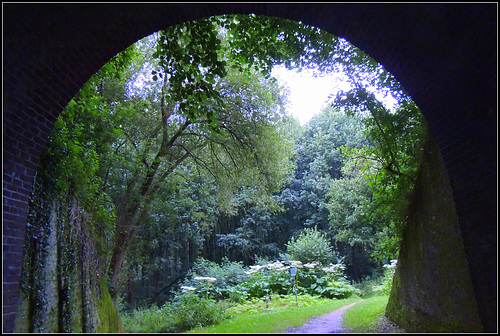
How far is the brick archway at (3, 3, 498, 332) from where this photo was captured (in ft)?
11.4

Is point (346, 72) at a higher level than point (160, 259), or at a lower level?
higher

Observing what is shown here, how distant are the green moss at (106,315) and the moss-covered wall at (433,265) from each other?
20.7 feet

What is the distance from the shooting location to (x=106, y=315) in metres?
7.91

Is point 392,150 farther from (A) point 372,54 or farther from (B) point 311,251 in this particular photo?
(B) point 311,251

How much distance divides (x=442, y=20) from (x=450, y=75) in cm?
58

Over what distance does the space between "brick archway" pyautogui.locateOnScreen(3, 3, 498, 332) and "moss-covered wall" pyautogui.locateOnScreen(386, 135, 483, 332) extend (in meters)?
1.61

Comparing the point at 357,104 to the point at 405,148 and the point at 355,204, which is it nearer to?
the point at 405,148

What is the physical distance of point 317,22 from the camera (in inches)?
175

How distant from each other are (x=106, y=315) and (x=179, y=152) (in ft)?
22.8

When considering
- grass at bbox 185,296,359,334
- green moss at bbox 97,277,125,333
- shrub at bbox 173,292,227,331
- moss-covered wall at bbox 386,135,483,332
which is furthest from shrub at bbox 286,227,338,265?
green moss at bbox 97,277,125,333

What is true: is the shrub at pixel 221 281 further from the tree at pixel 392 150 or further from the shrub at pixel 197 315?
the tree at pixel 392 150

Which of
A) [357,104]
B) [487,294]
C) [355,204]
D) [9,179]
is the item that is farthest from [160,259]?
[487,294]

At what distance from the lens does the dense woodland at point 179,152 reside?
592 centimetres

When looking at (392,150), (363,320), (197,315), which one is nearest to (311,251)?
(197,315)
